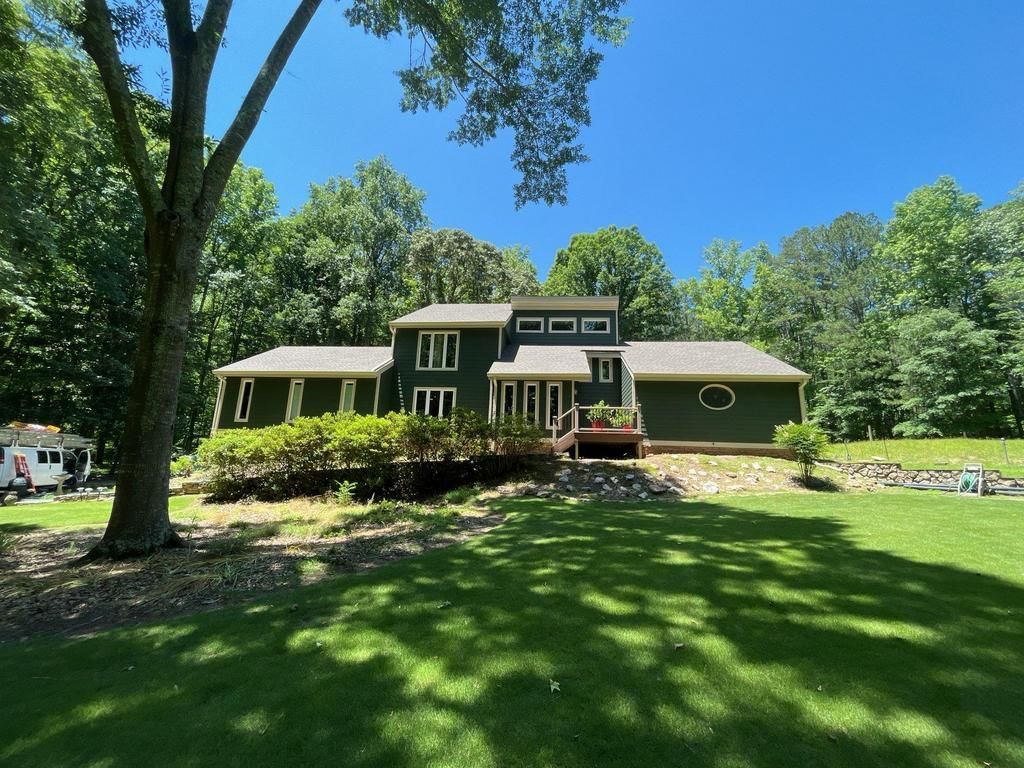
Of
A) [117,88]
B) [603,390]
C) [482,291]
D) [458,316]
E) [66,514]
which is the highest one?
[482,291]

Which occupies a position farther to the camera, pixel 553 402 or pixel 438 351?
pixel 438 351

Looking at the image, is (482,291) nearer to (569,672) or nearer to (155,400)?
(155,400)

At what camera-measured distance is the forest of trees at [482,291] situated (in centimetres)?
2102

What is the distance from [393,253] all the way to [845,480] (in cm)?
3070

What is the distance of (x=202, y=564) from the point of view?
537 cm

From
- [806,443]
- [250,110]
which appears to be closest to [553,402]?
[806,443]

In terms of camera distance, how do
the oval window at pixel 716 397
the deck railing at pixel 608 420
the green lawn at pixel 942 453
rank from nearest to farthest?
the deck railing at pixel 608 420, the oval window at pixel 716 397, the green lawn at pixel 942 453

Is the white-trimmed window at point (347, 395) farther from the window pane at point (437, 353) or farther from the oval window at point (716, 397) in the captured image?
the oval window at point (716, 397)

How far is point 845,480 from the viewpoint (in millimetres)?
12781

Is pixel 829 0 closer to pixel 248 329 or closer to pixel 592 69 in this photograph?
pixel 592 69

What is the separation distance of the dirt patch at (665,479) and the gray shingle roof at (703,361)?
388 cm

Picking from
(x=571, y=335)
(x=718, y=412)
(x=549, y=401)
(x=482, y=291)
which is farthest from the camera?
(x=482, y=291)

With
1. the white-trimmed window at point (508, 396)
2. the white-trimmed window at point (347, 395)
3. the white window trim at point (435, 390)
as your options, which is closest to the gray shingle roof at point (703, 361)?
the white-trimmed window at point (508, 396)

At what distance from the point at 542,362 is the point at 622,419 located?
437 centimetres
